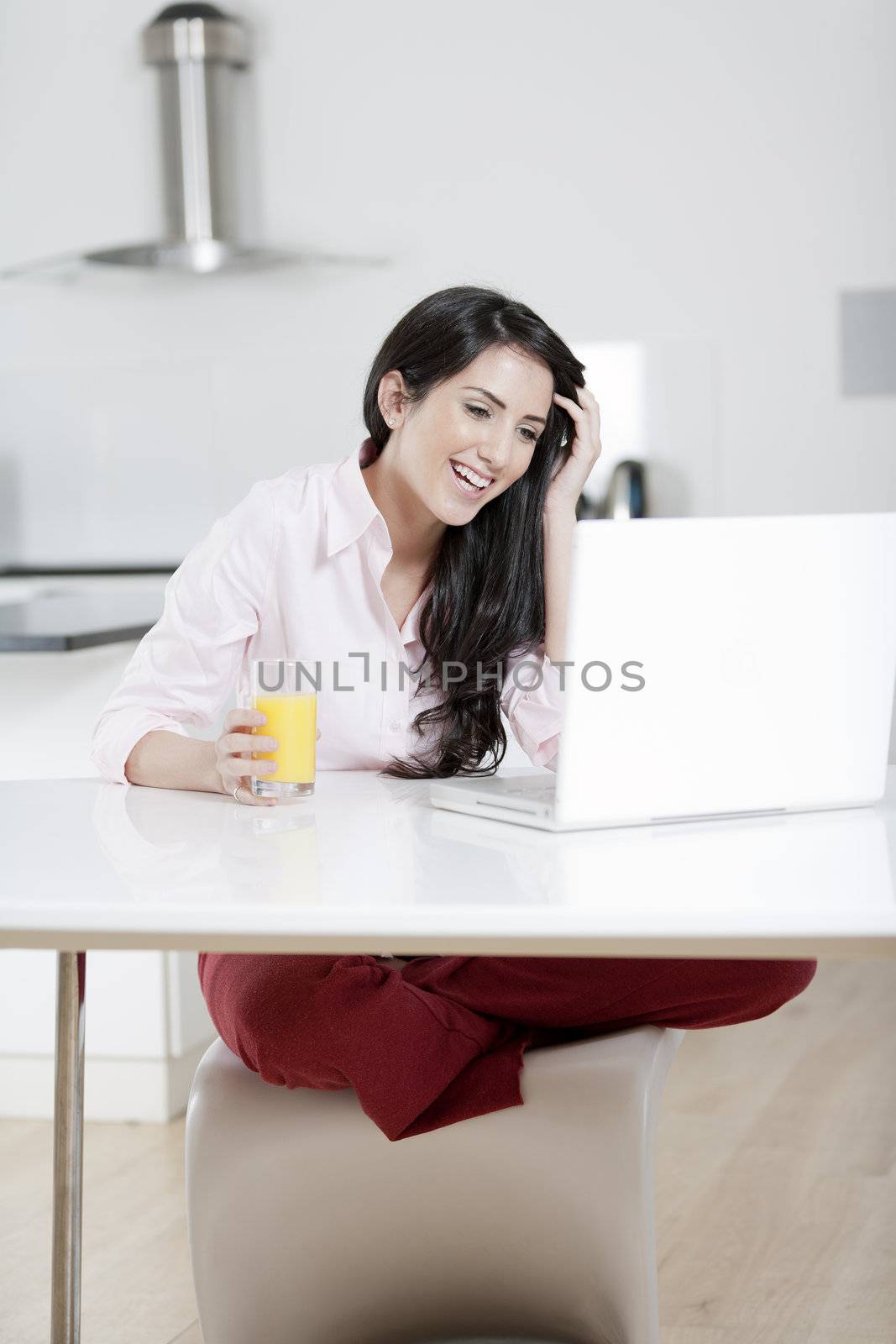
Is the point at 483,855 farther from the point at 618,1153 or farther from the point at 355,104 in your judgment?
the point at 355,104

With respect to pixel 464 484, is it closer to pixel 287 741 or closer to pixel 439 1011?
pixel 287 741

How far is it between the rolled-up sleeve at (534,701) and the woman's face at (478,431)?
19 centimetres

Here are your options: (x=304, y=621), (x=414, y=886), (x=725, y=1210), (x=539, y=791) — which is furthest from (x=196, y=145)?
(x=414, y=886)

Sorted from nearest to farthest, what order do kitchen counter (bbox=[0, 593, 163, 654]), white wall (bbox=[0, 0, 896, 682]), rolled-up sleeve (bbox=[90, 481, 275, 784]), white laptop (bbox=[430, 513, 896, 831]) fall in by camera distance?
white laptop (bbox=[430, 513, 896, 831]) < rolled-up sleeve (bbox=[90, 481, 275, 784]) < kitchen counter (bbox=[0, 593, 163, 654]) < white wall (bbox=[0, 0, 896, 682])

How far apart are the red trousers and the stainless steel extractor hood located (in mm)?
2610

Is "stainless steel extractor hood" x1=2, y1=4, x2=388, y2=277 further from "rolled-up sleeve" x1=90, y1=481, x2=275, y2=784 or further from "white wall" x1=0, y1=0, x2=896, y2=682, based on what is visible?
"rolled-up sleeve" x1=90, y1=481, x2=275, y2=784

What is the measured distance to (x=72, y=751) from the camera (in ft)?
8.55

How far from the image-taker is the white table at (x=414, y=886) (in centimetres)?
93

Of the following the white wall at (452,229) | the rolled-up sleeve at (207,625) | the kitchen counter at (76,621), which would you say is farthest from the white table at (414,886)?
the white wall at (452,229)

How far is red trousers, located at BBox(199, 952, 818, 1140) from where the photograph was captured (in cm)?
132

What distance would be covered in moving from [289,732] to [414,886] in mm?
366

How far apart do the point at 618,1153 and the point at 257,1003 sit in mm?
335

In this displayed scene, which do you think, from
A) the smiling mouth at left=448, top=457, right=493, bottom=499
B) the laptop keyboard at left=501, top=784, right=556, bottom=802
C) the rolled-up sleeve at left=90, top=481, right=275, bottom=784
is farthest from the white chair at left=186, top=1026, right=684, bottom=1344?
the smiling mouth at left=448, top=457, right=493, bottom=499


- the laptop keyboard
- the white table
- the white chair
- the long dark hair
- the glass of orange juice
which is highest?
the long dark hair
